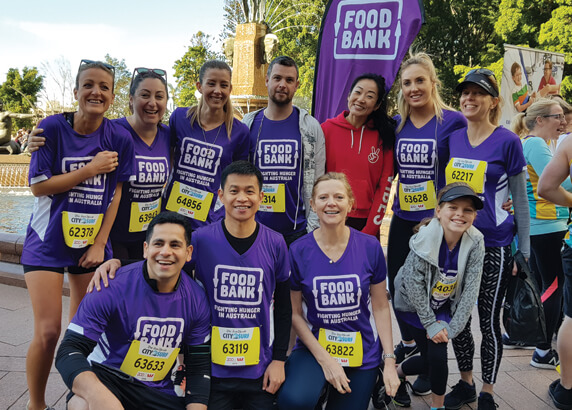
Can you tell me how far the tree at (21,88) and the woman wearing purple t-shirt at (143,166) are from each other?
49.4 metres

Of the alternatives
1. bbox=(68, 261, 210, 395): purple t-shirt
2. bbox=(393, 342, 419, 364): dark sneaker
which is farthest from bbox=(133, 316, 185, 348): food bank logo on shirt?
bbox=(393, 342, 419, 364): dark sneaker

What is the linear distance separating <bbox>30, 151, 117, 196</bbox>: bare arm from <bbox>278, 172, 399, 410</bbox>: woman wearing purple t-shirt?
1.26m

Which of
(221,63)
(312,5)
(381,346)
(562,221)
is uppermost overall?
(312,5)

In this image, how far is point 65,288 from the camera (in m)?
5.13

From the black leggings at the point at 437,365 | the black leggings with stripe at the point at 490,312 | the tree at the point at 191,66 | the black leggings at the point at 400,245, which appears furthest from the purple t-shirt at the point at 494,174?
the tree at the point at 191,66

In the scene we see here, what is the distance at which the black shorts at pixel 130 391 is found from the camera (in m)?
2.28

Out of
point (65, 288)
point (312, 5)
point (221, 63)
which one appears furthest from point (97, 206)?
point (312, 5)

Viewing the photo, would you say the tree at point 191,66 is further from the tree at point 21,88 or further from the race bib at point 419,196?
the race bib at point 419,196

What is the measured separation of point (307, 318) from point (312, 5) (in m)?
26.7

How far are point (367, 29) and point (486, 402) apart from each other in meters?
3.13

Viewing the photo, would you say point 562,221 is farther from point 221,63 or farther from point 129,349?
point 129,349

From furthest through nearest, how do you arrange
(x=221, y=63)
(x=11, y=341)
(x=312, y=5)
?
(x=312, y=5) < (x=11, y=341) < (x=221, y=63)

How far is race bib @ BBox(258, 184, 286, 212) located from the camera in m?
3.31

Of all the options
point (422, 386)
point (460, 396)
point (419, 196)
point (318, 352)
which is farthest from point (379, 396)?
point (419, 196)
